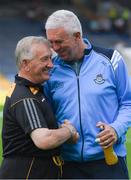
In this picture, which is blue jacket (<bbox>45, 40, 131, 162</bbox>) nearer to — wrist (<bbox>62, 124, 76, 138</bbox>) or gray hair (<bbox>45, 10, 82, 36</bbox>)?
wrist (<bbox>62, 124, 76, 138</bbox>)

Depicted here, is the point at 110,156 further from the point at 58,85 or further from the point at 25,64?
the point at 25,64

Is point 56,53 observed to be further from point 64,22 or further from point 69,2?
point 69,2

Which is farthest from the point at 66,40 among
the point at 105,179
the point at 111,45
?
the point at 111,45

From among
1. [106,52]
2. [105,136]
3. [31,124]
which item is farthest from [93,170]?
[106,52]

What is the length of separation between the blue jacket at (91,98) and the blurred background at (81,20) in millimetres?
12703

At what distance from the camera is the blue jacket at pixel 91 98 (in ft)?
11.1

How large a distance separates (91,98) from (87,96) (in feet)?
0.07

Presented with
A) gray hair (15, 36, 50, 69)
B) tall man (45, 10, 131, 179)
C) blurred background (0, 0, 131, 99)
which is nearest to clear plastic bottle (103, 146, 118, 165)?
tall man (45, 10, 131, 179)

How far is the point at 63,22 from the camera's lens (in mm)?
3293

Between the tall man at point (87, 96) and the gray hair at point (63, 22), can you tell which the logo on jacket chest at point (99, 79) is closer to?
the tall man at point (87, 96)

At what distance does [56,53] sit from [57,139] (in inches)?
19.1

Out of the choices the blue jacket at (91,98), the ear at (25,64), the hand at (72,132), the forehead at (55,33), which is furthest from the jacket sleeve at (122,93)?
the ear at (25,64)

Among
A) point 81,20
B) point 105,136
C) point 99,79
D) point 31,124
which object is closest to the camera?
point 31,124

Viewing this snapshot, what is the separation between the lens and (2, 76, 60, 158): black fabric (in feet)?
10.4
